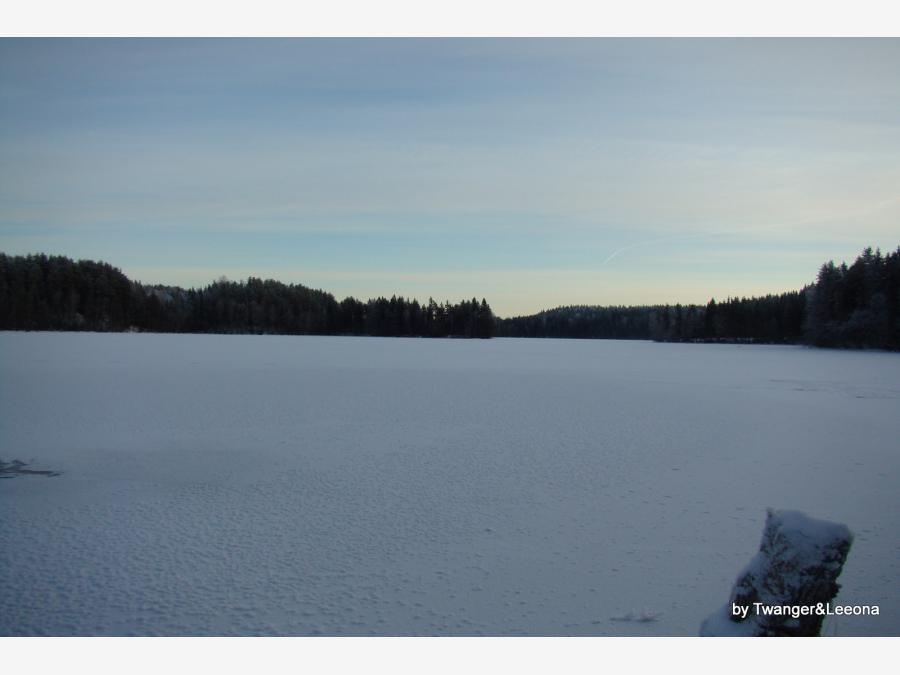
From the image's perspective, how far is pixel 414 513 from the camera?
648 centimetres

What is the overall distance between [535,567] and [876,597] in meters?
2.41

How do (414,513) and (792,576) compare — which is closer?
(792,576)

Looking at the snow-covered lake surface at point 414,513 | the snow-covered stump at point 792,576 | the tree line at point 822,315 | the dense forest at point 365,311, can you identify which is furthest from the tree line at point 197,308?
the snow-covered stump at point 792,576

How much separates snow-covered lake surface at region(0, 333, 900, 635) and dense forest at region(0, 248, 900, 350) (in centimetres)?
5394

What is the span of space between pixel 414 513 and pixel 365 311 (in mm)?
106581

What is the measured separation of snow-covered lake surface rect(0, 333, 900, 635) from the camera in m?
→ 4.40

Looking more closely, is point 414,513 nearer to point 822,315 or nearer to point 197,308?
point 822,315

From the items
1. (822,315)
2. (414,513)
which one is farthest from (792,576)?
(822,315)

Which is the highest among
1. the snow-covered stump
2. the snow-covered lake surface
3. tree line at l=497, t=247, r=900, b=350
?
tree line at l=497, t=247, r=900, b=350

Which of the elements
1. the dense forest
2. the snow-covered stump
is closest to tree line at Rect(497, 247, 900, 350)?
the dense forest

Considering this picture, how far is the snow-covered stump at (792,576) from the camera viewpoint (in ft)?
11.7

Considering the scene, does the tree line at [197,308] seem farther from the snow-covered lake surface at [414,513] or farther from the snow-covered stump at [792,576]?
the snow-covered stump at [792,576]

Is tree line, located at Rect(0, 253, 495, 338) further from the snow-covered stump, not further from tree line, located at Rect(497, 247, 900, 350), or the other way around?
the snow-covered stump

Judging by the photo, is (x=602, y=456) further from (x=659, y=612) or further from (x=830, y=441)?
(x=659, y=612)
